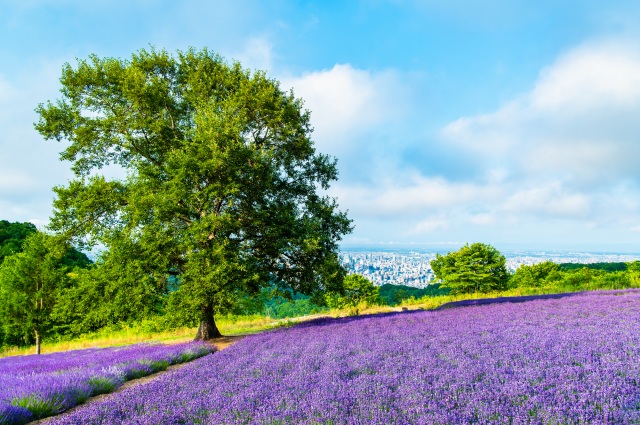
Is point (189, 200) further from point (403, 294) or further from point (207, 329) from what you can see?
point (403, 294)

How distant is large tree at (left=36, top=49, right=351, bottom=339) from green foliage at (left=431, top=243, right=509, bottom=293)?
29.6 m

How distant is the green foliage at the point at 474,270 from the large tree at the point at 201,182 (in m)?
29.6

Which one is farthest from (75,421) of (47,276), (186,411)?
(47,276)

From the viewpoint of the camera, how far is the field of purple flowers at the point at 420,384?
4113 millimetres

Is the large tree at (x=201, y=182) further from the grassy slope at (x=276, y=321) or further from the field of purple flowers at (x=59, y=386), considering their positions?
A: the grassy slope at (x=276, y=321)

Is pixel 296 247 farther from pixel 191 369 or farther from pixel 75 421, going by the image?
pixel 75 421

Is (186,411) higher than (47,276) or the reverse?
the reverse

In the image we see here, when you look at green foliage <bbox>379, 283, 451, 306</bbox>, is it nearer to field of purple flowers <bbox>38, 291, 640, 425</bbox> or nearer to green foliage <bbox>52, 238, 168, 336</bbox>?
green foliage <bbox>52, 238, 168, 336</bbox>

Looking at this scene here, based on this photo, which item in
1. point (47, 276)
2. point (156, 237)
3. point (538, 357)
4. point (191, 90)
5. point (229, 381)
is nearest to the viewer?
point (538, 357)

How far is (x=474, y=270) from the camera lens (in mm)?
42844

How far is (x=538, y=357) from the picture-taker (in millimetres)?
6312

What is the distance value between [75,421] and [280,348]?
18.8 ft

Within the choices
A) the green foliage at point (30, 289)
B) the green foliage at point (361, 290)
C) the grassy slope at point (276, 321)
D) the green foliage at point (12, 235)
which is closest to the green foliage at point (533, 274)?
the grassy slope at point (276, 321)

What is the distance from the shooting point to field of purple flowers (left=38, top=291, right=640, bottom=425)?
4113mm
